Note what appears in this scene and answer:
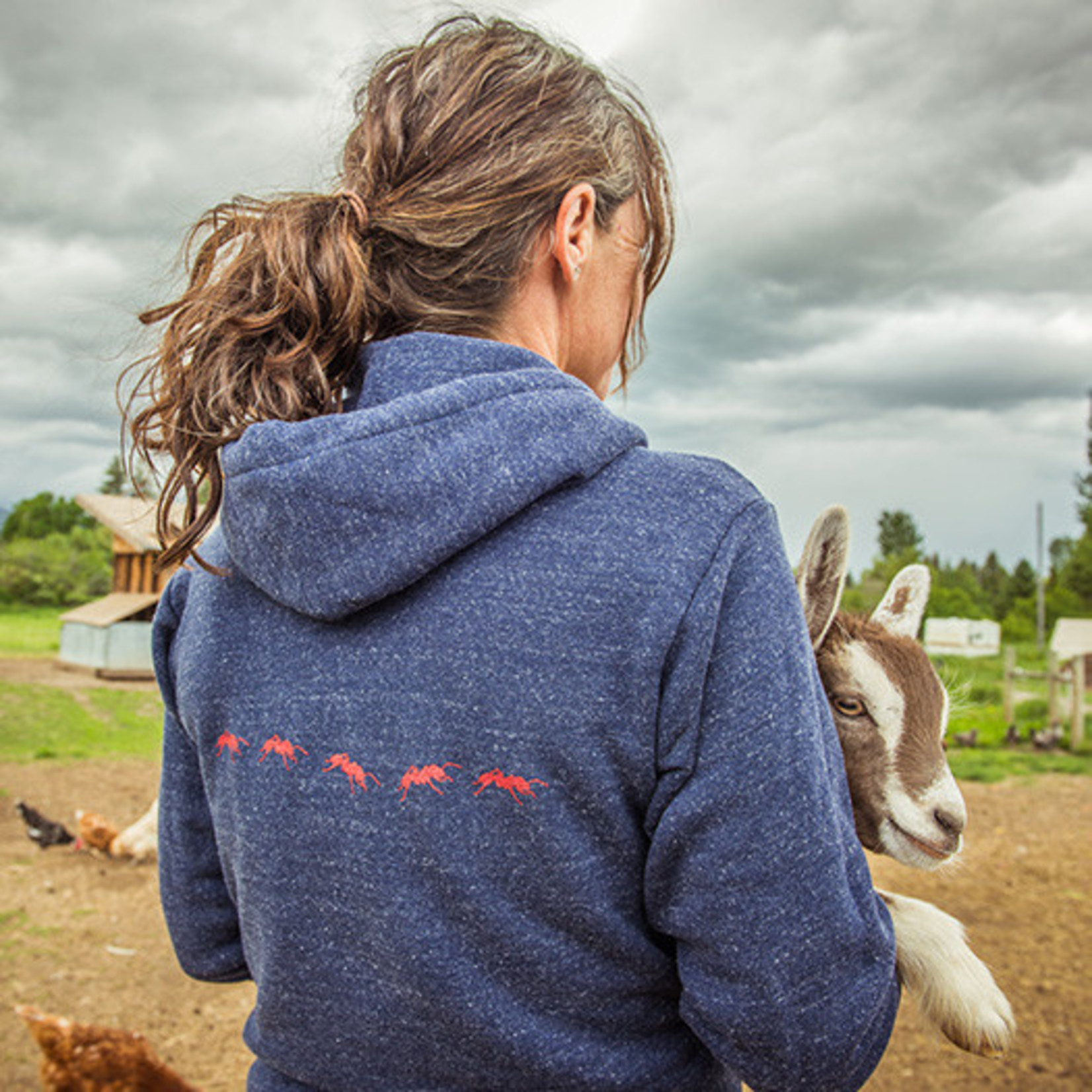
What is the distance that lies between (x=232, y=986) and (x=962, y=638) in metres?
17.0

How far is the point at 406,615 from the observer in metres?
1.06

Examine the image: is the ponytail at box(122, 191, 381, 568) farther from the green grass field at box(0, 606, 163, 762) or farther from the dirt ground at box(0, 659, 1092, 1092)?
the green grass field at box(0, 606, 163, 762)

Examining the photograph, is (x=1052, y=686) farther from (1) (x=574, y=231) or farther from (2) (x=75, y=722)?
(1) (x=574, y=231)

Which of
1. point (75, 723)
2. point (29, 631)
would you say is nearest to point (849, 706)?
point (75, 723)

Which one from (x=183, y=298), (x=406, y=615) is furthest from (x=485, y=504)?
(x=183, y=298)

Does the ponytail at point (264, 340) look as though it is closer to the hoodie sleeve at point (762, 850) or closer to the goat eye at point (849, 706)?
the hoodie sleeve at point (762, 850)

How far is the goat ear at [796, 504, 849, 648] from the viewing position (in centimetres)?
114

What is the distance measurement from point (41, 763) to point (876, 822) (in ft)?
41.0

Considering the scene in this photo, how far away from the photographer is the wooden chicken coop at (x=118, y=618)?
19.4 metres

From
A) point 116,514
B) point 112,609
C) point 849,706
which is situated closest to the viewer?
point 849,706

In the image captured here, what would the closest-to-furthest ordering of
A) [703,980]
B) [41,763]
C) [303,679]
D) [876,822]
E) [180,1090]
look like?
[703,980]
[303,679]
[876,822]
[180,1090]
[41,763]

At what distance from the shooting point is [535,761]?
3.26ft

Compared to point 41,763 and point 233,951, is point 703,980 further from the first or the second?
point 41,763

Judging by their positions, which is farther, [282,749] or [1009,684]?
[1009,684]
